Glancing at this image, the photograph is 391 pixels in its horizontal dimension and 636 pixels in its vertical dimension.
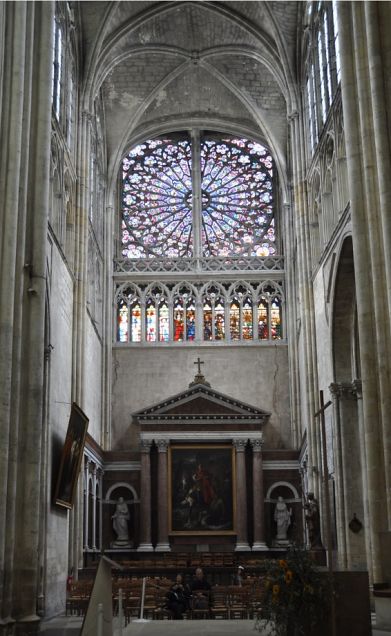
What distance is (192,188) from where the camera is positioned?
37562 millimetres

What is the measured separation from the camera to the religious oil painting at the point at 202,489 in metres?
31.7

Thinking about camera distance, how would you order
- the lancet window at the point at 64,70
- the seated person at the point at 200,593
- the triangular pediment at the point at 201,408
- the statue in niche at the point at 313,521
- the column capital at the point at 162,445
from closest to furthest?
the seated person at the point at 200,593 < the statue in niche at the point at 313,521 < the lancet window at the point at 64,70 < the column capital at the point at 162,445 < the triangular pediment at the point at 201,408

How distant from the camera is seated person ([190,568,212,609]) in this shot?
1858 centimetres

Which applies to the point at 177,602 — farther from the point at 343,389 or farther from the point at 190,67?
the point at 190,67

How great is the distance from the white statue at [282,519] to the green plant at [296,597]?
21426 millimetres

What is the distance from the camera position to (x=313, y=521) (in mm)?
23875

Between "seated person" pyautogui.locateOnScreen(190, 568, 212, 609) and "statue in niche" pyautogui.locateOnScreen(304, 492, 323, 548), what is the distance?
196 inches

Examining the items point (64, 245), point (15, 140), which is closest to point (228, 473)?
point (64, 245)

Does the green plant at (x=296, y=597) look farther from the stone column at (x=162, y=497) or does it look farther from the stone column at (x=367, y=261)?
the stone column at (x=162, y=497)

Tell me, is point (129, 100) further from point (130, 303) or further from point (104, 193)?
point (130, 303)

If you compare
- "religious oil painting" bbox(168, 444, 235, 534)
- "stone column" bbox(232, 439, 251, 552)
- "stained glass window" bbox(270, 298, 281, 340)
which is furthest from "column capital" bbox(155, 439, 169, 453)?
"stained glass window" bbox(270, 298, 281, 340)

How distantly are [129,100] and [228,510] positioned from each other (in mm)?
16490

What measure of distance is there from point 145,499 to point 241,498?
3.51 meters

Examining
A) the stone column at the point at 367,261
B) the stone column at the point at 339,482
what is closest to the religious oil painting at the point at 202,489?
the stone column at the point at 339,482
